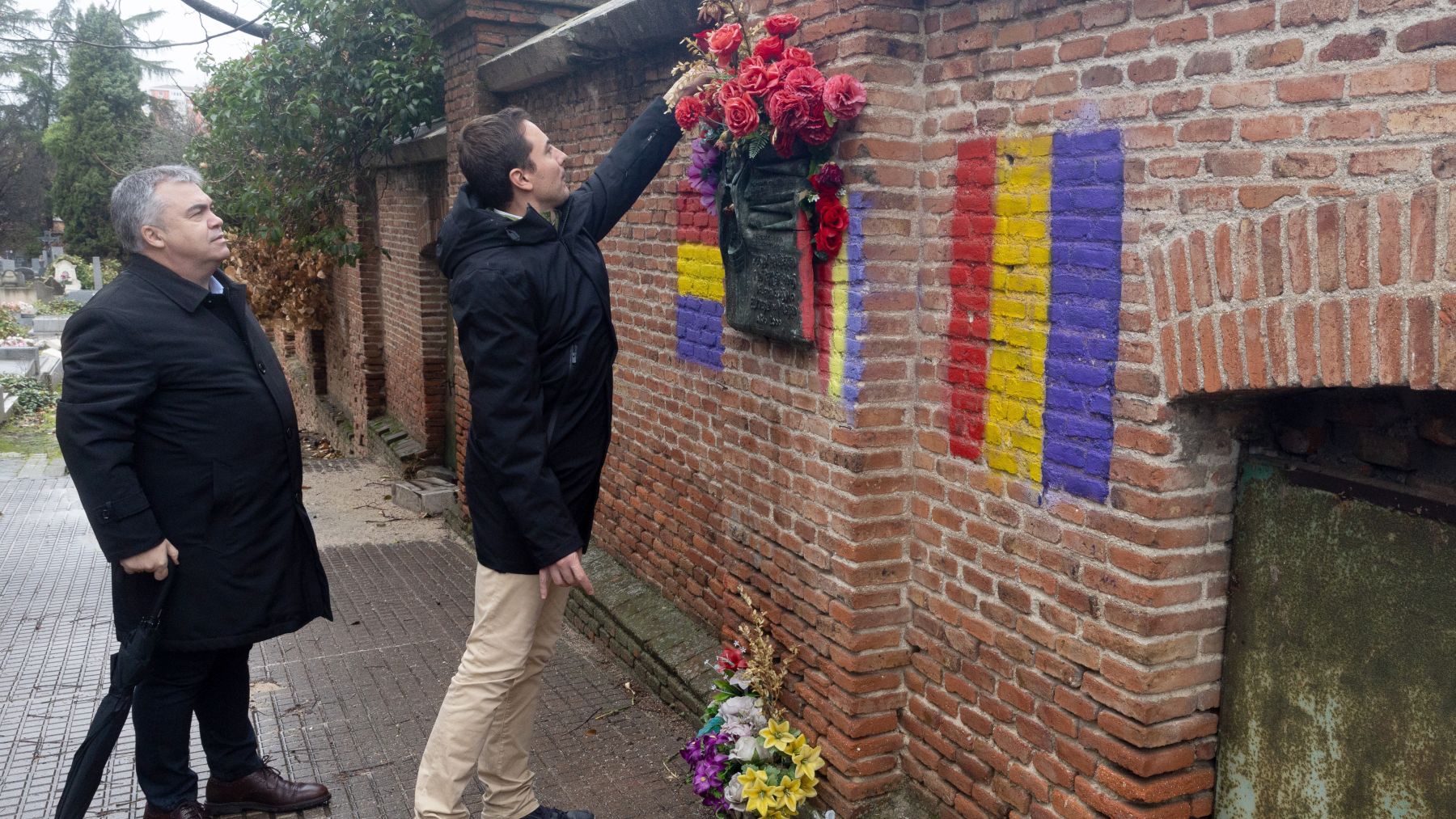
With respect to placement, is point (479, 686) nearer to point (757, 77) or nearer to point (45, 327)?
point (757, 77)

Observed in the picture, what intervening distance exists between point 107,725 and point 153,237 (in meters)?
1.57

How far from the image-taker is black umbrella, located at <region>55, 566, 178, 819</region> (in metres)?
3.39

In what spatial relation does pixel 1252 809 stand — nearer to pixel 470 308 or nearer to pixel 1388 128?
pixel 1388 128

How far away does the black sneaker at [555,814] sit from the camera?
3.80 metres

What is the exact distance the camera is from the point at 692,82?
3.77m

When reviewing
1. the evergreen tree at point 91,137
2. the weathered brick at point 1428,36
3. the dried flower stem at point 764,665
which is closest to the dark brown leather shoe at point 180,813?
the dried flower stem at point 764,665

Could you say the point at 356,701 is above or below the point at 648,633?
below

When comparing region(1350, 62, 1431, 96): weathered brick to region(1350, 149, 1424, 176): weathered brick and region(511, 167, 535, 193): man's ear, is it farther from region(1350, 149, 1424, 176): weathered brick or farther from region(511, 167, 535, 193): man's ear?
region(511, 167, 535, 193): man's ear

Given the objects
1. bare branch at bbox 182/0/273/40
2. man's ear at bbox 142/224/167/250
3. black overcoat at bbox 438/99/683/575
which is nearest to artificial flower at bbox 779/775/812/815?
black overcoat at bbox 438/99/683/575

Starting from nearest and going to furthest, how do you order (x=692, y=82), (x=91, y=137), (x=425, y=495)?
(x=692, y=82), (x=425, y=495), (x=91, y=137)

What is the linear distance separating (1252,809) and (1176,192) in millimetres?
1537

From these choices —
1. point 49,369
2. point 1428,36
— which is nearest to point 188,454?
point 1428,36

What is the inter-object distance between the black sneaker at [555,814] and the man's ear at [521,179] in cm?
214

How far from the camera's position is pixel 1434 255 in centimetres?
192
